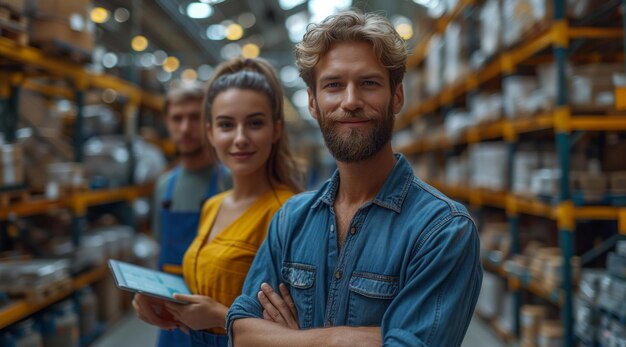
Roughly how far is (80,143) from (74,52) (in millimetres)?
936

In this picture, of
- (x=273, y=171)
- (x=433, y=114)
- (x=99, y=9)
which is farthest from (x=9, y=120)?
(x=99, y=9)

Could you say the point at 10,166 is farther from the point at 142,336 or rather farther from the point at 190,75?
the point at 190,75

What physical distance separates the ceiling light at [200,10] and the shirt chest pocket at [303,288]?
985 cm

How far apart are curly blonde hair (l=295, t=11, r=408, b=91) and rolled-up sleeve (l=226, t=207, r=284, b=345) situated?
55 centimetres

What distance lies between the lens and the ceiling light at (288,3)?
14466 mm

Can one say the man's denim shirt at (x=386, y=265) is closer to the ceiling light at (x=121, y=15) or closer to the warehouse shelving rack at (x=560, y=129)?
the warehouse shelving rack at (x=560, y=129)

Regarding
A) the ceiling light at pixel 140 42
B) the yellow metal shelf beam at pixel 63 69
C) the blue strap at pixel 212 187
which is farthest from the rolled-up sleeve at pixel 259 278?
the ceiling light at pixel 140 42

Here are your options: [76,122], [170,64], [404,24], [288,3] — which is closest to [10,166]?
[76,122]

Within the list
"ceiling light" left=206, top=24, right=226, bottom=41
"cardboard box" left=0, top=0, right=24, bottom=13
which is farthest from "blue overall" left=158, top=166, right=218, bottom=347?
"ceiling light" left=206, top=24, right=226, bottom=41

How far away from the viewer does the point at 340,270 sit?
1498 millimetres

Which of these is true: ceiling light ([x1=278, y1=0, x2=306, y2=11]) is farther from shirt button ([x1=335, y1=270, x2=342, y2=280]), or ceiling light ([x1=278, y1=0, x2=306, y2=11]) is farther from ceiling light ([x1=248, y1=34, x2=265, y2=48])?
shirt button ([x1=335, y1=270, x2=342, y2=280])

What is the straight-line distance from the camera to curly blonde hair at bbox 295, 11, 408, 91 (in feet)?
4.95

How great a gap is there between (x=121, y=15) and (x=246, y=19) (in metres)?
4.54

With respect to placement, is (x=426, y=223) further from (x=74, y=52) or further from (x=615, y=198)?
(x=74, y=52)
